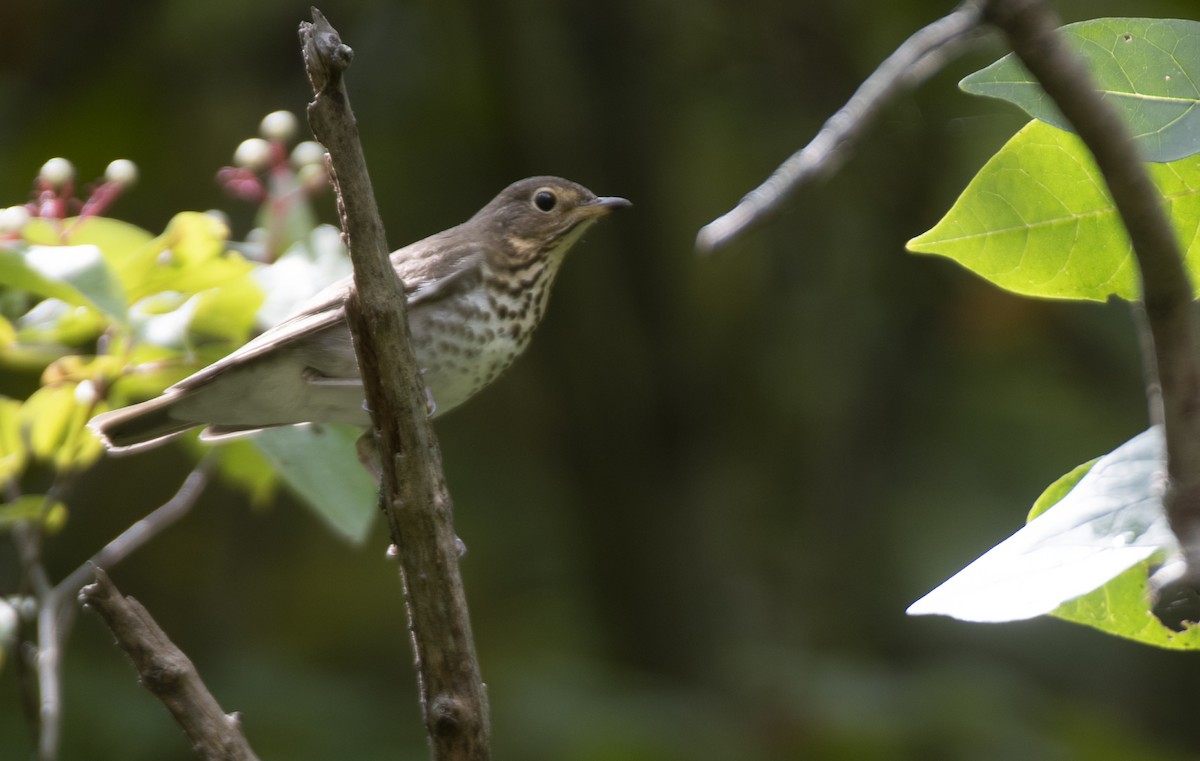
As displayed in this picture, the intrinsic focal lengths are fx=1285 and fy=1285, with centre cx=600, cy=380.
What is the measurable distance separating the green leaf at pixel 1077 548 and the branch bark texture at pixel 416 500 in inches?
30.5

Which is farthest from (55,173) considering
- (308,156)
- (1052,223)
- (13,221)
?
(1052,223)

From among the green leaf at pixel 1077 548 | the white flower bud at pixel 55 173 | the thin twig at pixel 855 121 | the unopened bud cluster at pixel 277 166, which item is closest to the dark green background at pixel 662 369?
the unopened bud cluster at pixel 277 166

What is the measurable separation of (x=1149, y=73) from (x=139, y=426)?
2.05 metres

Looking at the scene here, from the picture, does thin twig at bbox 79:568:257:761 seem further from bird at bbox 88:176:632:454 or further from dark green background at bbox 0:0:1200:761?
dark green background at bbox 0:0:1200:761

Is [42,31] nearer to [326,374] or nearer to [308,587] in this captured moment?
[308,587]

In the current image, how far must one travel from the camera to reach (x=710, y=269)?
6.08 meters

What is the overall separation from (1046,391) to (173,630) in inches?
156

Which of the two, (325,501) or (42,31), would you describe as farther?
(42,31)

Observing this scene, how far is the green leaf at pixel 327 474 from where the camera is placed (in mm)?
2307

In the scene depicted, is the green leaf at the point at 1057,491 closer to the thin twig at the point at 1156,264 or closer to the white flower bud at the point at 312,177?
the thin twig at the point at 1156,264

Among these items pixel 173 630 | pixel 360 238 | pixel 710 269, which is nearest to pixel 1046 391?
pixel 710 269

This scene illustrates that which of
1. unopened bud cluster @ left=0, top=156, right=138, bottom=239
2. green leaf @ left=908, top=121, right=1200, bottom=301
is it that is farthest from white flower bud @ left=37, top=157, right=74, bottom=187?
green leaf @ left=908, top=121, right=1200, bottom=301

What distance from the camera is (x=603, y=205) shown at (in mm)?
3293

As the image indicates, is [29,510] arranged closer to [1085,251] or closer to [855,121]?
[1085,251]
